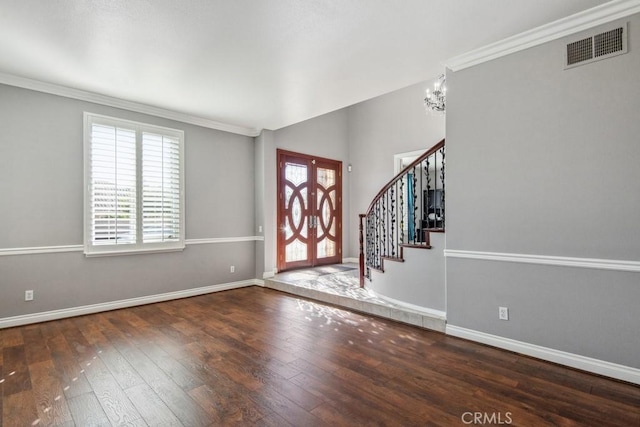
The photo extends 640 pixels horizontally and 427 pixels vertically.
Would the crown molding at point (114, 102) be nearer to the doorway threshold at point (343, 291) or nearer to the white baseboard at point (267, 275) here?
the white baseboard at point (267, 275)

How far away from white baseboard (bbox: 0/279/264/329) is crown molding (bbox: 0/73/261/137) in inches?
108

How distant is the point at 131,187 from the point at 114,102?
1.18m

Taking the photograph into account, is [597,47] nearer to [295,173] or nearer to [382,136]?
[382,136]

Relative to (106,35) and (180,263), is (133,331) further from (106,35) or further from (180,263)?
(106,35)

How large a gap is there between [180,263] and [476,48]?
4892 mm

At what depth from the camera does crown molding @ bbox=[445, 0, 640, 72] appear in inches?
94.5

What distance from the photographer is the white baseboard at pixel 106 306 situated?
3730mm

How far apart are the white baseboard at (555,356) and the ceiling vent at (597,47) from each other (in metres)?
2.43

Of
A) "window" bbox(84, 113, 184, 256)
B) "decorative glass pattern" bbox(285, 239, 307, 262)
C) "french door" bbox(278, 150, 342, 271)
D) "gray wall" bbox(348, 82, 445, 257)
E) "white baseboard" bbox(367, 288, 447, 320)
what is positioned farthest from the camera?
"decorative glass pattern" bbox(285, 239, 307, 262)

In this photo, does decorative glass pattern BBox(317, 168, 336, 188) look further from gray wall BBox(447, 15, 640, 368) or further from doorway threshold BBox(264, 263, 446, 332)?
gray wall BBox(447, 15, 640, 368)

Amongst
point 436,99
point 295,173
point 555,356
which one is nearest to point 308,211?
point 295,173

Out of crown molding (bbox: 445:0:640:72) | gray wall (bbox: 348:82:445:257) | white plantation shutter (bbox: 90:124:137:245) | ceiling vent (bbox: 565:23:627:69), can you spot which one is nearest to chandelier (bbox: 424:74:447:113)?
gray wall (bbox: 348:82:445:257)

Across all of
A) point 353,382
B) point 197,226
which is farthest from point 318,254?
point 353,382

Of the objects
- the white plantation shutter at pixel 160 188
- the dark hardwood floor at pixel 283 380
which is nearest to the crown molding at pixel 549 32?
the dark hardwood floor at pixel 283 380
